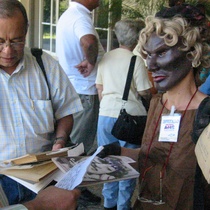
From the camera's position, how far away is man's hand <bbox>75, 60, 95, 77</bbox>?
407 centimetres

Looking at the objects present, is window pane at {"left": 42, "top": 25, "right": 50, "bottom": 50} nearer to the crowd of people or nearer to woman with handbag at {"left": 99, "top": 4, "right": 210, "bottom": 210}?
the crowd of people

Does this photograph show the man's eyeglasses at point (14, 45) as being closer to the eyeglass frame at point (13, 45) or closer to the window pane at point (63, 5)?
the eyeglass frame at point (13, 45)

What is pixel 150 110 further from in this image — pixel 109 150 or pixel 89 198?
pixel 89 198

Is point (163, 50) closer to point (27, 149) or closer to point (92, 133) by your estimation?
point (27, 149)

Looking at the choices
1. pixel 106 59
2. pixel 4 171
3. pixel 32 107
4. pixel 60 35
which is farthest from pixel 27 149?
Result: pixel 60 35

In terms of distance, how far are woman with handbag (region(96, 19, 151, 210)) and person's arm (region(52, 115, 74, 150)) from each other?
1103mm

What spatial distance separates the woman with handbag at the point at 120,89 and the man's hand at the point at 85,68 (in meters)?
0.19

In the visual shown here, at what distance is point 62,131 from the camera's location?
8.13 feet

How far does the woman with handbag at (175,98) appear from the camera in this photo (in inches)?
74.8

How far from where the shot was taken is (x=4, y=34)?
2148mm

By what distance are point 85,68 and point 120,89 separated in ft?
1.92

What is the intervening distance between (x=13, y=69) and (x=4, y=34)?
0.73 feet

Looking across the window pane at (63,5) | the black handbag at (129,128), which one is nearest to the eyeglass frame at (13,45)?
the black handbag at (129,128)

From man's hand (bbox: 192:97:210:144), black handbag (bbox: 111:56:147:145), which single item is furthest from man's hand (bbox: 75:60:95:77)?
man's hand (bbox: 192:97:210:144)
